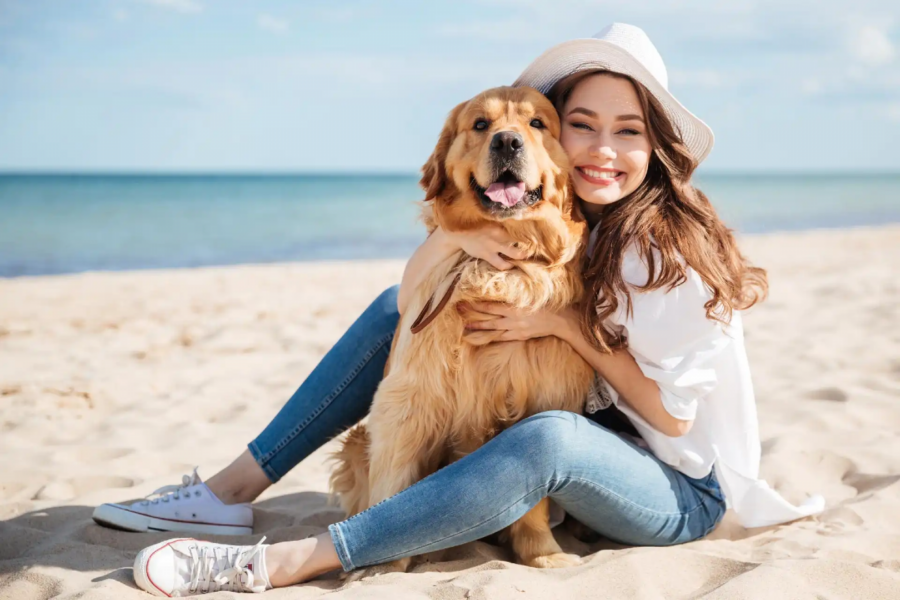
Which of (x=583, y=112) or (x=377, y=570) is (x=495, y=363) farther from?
(x=583, y=112)

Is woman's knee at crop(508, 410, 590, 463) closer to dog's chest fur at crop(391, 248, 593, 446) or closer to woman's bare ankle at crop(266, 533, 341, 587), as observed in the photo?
dog's chest fur at crop(391, 248, 593, 446)

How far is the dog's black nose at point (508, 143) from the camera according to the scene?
2.33 metres

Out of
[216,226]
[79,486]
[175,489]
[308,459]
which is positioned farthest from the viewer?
[216,226]

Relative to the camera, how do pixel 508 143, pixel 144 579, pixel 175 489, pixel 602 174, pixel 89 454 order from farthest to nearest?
1. pixel 89 454
2. pixel 175 489
3. pixel 602 174
4. pixel 508 143
5. pixel 144 579

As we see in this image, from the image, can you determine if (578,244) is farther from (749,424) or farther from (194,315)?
(194,315)

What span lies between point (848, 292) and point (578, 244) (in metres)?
4.99

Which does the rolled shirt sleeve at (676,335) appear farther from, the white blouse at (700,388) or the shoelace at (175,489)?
the shoelace at (175,489)

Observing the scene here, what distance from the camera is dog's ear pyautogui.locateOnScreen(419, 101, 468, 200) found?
2502 millimetres

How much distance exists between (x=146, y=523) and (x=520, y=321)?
61.1 inches

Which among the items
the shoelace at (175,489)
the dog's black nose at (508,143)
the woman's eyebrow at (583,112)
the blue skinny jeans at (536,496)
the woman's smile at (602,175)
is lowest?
the shoelace at (175,489)

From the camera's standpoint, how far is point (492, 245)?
2.46 m

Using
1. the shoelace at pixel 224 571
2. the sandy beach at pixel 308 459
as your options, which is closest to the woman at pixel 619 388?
the shoelace at pixel 224 571

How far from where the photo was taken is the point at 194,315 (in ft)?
21.2

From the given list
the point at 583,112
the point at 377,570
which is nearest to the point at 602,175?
the point at 583,112
